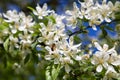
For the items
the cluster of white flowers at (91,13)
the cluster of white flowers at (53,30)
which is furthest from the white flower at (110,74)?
the cluster of white flowers at (91,13)

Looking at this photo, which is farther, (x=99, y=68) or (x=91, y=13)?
(x=91, y=13)

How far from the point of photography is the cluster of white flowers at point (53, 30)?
1.81 meters

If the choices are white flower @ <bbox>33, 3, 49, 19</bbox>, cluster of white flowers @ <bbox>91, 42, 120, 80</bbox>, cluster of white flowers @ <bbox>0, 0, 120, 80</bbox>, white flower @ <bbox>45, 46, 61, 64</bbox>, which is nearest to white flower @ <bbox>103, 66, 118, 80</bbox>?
cluster of white flowers @ <bbox>91, 42, 120, 80</bbox>

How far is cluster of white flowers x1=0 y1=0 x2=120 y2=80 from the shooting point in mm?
1809

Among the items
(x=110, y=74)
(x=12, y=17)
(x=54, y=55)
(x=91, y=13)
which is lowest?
(x=110, y=74)

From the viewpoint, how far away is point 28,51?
6.63 ft

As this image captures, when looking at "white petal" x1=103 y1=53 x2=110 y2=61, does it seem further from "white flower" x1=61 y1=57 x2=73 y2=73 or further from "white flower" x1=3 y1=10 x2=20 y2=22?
"white flower" x1=3 y1=10 x2=20 y2=22

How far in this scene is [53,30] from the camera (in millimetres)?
1933

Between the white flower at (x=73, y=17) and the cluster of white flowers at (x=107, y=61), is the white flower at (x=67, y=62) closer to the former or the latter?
the cluster of white flowers at (x=107, y=61)

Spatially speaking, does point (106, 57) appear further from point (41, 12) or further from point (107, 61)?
point (41, 12)

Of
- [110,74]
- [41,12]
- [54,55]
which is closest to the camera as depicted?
[110,74]

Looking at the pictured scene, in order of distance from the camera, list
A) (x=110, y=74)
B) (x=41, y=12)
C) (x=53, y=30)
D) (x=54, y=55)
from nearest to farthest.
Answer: (x=110, y=74) → (x=54, y=55) → (x=53, y=30) → (x=41, y=12)

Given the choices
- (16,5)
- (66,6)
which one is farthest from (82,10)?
(16,5)

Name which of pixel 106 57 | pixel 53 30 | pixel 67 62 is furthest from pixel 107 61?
pixel 53 30
